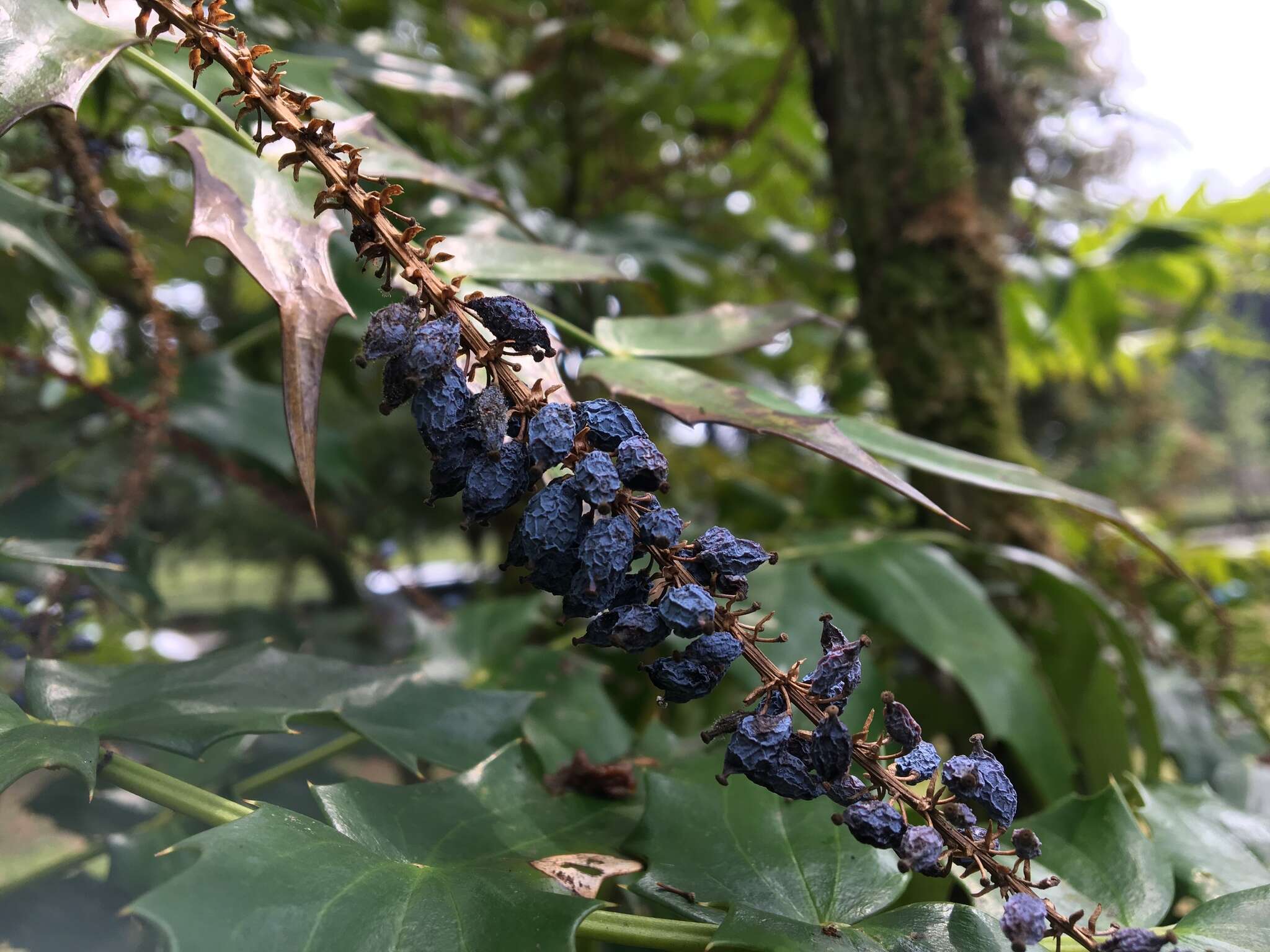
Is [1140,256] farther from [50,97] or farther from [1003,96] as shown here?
[50,97]

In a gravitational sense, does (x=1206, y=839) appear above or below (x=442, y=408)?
below

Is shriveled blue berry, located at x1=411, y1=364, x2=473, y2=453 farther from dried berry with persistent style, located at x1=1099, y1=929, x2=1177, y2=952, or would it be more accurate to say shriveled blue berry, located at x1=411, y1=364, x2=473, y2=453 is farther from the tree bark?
the tree bark

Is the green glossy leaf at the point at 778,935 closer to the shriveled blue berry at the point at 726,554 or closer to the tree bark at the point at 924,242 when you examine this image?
the shriveled blue berry at the point at 726,554

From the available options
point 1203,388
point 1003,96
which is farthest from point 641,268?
point 1203,388

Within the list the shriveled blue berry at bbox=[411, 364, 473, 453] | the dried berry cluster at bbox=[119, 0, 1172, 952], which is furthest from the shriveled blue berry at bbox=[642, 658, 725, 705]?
the shriveled blue berry at bbox=[411, 364, 473, 453]

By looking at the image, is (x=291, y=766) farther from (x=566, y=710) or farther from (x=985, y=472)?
(x=985, y=472)

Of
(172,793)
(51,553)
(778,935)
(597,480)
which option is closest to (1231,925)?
(778,935)
